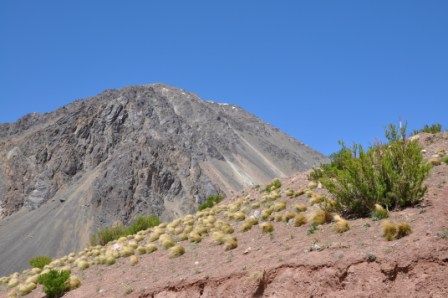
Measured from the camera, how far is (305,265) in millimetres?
9188

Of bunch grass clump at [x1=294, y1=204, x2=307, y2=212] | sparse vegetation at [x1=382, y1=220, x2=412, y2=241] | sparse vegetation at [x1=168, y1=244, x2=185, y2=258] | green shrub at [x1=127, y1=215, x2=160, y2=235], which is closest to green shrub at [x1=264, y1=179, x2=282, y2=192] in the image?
bunch grass clump at [x1=294, y1=204, x2=307, y2=212]

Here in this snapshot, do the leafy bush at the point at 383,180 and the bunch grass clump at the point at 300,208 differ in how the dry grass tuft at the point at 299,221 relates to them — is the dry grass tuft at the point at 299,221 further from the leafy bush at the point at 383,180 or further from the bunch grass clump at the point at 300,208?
the bunch grass clump at the point at 300,208

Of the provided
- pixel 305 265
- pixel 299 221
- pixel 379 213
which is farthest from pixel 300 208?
pixel 305 265

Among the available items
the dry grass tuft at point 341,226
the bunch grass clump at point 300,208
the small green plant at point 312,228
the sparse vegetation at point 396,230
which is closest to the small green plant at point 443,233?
the sparse vegetation at point 396,230

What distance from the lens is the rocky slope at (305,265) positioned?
8164 mm

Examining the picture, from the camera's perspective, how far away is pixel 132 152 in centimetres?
Result: 9519

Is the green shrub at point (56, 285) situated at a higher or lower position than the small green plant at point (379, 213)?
lower

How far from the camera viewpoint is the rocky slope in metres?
8.16

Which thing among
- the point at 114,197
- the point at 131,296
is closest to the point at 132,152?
the point at 114,197

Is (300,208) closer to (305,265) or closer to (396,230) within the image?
(396,230)

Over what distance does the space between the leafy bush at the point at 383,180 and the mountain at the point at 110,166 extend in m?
59.6

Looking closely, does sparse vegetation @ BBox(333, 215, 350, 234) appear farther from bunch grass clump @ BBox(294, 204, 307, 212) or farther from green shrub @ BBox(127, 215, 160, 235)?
green shrub @ BBox(127, 215, 160, 235)

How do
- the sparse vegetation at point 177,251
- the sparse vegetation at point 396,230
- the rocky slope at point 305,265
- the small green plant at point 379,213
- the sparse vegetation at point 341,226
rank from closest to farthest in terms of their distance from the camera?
the rocky slope at point 305,265 < the sparse vegetation at point 396,230 < the sparse vegetation at point 341,226 < the small green plant at point 379,213 < the sparse vegetation at point 177,251

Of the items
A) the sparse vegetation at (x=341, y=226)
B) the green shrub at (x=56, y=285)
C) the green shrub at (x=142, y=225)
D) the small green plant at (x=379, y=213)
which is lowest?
the green shrub at (x=56, y=285)
